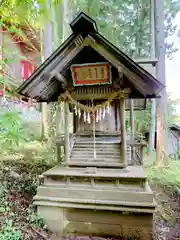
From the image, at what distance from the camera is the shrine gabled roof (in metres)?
4.05

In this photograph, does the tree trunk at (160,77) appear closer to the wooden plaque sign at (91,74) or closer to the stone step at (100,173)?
the stone step at (100,173)

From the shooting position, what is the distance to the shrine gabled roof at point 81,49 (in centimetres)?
405

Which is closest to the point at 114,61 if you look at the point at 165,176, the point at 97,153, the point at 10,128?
the point at 97,153

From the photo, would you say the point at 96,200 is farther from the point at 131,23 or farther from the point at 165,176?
the point at 131,23

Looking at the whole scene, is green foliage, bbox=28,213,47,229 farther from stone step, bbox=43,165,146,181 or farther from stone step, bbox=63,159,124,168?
stone step, bbox=63,159,124,168

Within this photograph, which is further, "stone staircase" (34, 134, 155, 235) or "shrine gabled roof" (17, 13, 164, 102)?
"shrine gabled roof" (17, 13, 164, 102)

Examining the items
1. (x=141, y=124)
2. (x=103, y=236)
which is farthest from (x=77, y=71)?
(x=141, y=124)

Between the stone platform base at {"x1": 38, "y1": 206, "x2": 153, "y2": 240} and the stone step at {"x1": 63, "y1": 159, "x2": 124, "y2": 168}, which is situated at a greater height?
the stone step at {"x1": 63, "y1": 159, "x2": 124, "y2": 168}

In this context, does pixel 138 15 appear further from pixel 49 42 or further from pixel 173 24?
pixel 49 42

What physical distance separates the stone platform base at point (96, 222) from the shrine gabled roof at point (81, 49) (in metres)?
2.47

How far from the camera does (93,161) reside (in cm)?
466

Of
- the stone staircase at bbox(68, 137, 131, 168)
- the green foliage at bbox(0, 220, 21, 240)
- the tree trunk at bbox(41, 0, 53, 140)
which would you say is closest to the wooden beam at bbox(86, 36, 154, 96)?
the stone staircase at bbox(68, 137, 131, 168)

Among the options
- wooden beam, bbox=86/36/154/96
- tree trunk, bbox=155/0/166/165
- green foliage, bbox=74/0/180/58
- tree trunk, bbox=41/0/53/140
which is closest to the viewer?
wooden beam, bbox=86/36/154/96

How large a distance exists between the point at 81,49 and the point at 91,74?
56 cm
